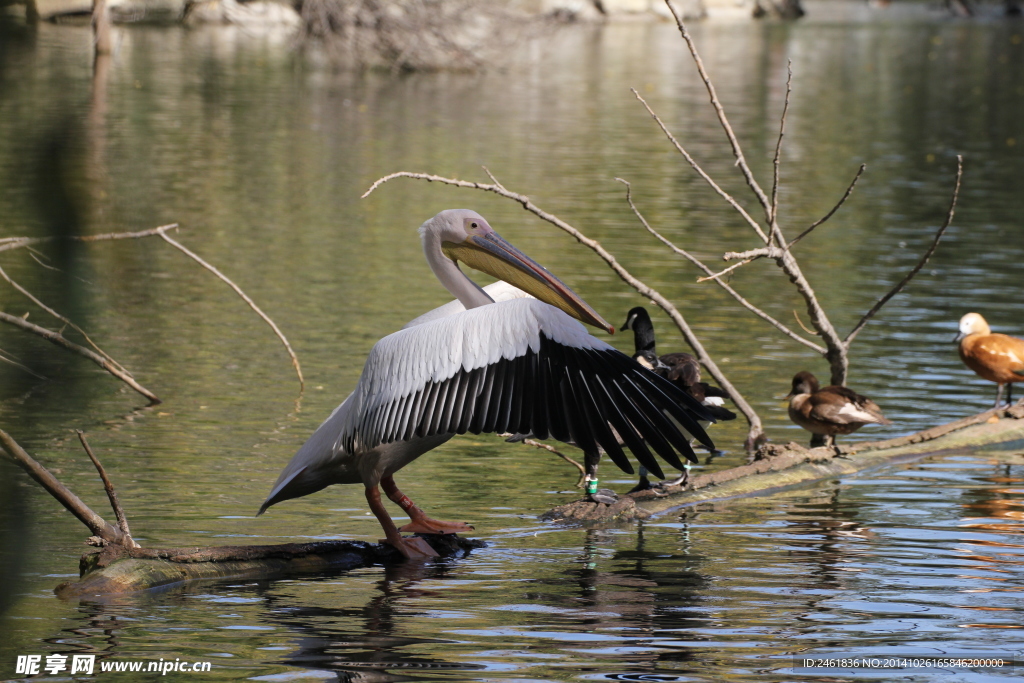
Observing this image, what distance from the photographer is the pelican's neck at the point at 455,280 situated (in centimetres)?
478

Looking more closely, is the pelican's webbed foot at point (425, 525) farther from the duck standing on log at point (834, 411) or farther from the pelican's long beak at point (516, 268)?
the duck standing on log at point (834, 411)

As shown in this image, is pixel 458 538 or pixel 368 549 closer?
pixel 368 549

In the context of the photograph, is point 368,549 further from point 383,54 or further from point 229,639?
point 383,54

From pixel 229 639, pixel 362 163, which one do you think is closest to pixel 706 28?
pixel 362 163

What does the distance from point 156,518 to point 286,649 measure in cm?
169

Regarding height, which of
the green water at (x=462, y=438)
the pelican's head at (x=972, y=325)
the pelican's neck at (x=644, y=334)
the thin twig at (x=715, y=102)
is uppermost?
the thin twig at (x=715, y=102)

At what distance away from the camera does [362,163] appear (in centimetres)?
1866

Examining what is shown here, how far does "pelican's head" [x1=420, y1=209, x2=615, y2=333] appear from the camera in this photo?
192 inches

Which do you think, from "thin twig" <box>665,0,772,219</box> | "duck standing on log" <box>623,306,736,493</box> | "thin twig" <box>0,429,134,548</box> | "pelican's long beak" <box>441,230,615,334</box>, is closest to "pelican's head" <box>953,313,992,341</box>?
"thin twig" <box>665,0,772,219</box>

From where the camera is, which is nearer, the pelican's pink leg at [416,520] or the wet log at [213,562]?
the wet log at [213,562]

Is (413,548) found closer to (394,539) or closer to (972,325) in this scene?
(394,539)

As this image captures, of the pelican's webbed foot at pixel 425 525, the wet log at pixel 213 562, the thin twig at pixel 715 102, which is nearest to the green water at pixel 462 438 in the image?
the wet log at pixel 213 562

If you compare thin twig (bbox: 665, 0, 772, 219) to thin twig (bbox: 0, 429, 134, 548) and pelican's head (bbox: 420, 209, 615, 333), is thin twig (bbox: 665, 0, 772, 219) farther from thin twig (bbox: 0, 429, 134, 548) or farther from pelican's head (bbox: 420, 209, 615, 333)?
thin twig (bbox: 0, 429, 134, 548)

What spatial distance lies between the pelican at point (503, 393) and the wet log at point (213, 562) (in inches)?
7.9
